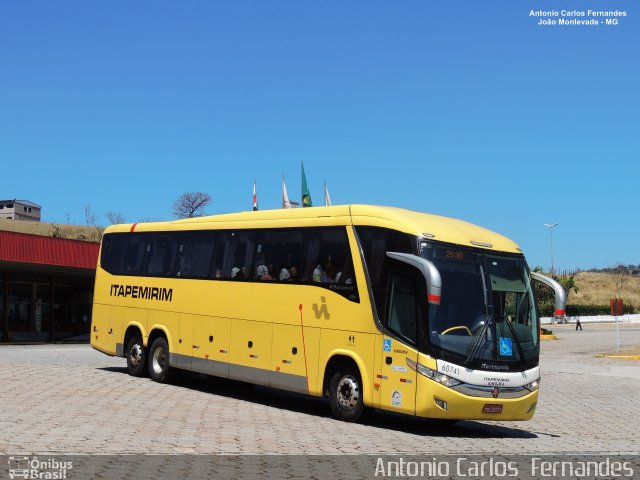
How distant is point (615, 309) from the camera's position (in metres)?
41.6

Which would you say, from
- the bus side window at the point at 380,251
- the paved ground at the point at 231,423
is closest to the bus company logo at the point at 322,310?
the bus side window at the point at 380,251

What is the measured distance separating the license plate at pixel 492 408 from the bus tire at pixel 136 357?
981 centimetres

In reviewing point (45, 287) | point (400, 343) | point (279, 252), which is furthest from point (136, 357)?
point (45, 287)

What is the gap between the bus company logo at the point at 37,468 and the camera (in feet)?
28.9

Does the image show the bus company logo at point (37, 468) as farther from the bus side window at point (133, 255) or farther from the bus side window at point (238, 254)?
the bus side window at point (133, 255)

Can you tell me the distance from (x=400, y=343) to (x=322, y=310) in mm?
2126

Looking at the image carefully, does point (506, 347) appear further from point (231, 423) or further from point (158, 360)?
point (158, 360)

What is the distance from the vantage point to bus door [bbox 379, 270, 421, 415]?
45.8ft

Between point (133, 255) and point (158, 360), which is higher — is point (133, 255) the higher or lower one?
the higher one

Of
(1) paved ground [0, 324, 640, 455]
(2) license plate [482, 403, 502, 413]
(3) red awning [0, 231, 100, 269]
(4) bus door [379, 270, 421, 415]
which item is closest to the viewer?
(1) paved ground [0, 324, 640, 455]

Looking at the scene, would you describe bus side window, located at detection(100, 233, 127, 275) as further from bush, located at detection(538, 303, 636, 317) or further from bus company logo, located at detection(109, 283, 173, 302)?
bush, located at detection(538, 303, 636, 317)

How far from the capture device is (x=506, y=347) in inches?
555

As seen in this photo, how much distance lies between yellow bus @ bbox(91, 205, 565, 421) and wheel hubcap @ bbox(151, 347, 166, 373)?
0.50 m

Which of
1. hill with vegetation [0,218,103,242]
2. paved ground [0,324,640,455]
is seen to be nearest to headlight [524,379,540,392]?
paved ground [0,324,640,455]
